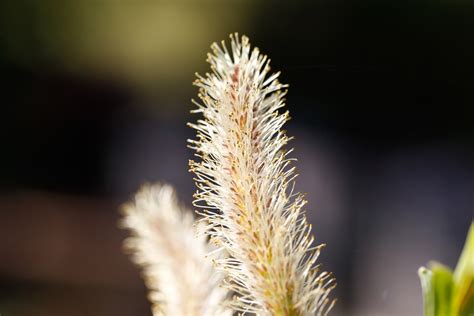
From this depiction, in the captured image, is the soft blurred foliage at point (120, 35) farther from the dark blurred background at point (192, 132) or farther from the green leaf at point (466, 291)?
the green leaf at point (466, 291)

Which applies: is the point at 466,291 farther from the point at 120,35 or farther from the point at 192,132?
the point at 120,35

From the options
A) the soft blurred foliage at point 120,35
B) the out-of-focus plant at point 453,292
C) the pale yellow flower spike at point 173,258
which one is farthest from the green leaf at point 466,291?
the soft blurred foliage at point 120,35

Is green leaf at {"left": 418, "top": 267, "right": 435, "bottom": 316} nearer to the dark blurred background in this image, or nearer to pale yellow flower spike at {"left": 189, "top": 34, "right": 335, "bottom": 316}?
pale yellow flower spike at {"left": 189, "top": 34, "right": 335, "bottom": 316}

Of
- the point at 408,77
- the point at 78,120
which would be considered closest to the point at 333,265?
the point at 408,77

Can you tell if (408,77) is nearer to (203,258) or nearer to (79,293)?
(79,293)

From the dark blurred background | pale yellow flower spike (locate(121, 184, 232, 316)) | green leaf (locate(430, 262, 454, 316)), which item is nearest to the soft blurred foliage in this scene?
the dark blurred background
